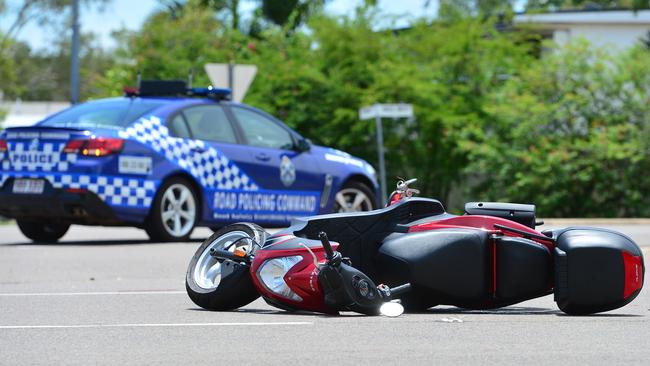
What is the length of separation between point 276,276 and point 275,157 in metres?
8.33

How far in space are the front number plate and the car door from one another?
7.63 ft

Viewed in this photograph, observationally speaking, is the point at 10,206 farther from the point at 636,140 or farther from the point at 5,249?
the point at 636,140

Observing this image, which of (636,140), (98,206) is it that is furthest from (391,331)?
(636,140)

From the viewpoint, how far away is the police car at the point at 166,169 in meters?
14.9

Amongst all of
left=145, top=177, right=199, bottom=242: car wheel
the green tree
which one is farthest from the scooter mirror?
the green tree

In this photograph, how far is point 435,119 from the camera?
94.6 feet

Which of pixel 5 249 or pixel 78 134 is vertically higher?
pixel 78 134

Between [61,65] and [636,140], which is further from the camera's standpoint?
[61,65]

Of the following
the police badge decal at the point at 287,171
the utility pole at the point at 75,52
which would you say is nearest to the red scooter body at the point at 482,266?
the police badge decal at the point at 287,171

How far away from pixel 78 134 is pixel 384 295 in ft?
24.4

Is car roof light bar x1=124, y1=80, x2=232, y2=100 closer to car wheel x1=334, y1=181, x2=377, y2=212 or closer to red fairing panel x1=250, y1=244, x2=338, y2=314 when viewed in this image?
car wheel x1=334, y1=181, x2=377, y2=212

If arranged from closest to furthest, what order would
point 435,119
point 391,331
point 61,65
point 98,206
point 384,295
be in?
point 391,331, point 384,295, point 98,206, point 435,119, point 61,65

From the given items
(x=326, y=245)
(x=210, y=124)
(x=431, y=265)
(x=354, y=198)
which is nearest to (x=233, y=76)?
(x=354, y=198)

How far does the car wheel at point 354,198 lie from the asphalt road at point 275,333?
21.6 ft
